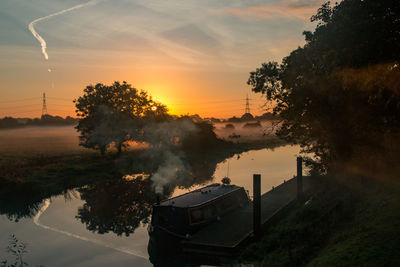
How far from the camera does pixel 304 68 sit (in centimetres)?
2553

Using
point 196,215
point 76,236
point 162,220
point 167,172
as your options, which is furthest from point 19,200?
point 167,172

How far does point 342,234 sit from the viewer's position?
577 inches

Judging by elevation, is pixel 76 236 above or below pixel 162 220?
below

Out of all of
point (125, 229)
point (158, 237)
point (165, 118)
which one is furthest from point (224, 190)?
point (165, 118)

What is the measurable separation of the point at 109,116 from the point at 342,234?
157 ft

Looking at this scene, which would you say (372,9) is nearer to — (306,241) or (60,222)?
(306,241)

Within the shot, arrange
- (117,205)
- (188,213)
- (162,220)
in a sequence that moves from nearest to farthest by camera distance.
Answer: (188,213), (162,220), (117,205)

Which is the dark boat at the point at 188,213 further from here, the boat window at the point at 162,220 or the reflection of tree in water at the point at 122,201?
the reflection of tree in water at the point at 122,201

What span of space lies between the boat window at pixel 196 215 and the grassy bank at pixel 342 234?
155 inches

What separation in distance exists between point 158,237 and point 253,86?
15.5m

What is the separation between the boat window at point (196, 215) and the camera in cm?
2033

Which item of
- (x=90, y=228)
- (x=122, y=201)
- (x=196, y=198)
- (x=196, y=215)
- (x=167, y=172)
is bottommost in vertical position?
(x=167, y=172)

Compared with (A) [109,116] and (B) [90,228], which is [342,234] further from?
(A) [109,116]

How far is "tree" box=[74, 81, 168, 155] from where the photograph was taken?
56.6m
